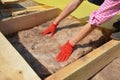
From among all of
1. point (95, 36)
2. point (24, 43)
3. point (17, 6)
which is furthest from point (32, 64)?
point (17, 6)

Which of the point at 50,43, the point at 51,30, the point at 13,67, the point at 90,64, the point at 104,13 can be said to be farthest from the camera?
the point at 51,30

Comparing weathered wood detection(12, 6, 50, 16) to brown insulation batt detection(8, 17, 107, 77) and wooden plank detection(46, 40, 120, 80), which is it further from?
wooden plank detection(46, 40, 120, 80)

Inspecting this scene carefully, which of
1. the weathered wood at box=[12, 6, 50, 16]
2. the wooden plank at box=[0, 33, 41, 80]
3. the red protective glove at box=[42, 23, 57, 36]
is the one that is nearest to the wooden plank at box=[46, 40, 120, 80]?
the wooden plank at box=[0, 33, 41, 80]

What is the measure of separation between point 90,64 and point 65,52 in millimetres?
368

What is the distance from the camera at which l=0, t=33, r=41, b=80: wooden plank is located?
1.66m

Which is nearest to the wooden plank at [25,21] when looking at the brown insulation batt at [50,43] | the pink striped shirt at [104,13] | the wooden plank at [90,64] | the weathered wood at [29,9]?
the brown insulation batt at [50,43]

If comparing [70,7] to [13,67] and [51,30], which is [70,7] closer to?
[51,30]

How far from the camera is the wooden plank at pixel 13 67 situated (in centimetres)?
166

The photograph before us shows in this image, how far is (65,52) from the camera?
231 cm

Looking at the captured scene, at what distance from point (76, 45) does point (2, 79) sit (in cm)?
101

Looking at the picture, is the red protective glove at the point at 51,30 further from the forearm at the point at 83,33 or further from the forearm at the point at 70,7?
the forearm at the point at 83,33

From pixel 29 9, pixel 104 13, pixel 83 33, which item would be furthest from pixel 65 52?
pixel 29 9

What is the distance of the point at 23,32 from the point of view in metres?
2.70

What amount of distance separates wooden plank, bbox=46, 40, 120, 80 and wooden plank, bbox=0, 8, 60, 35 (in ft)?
3.00
